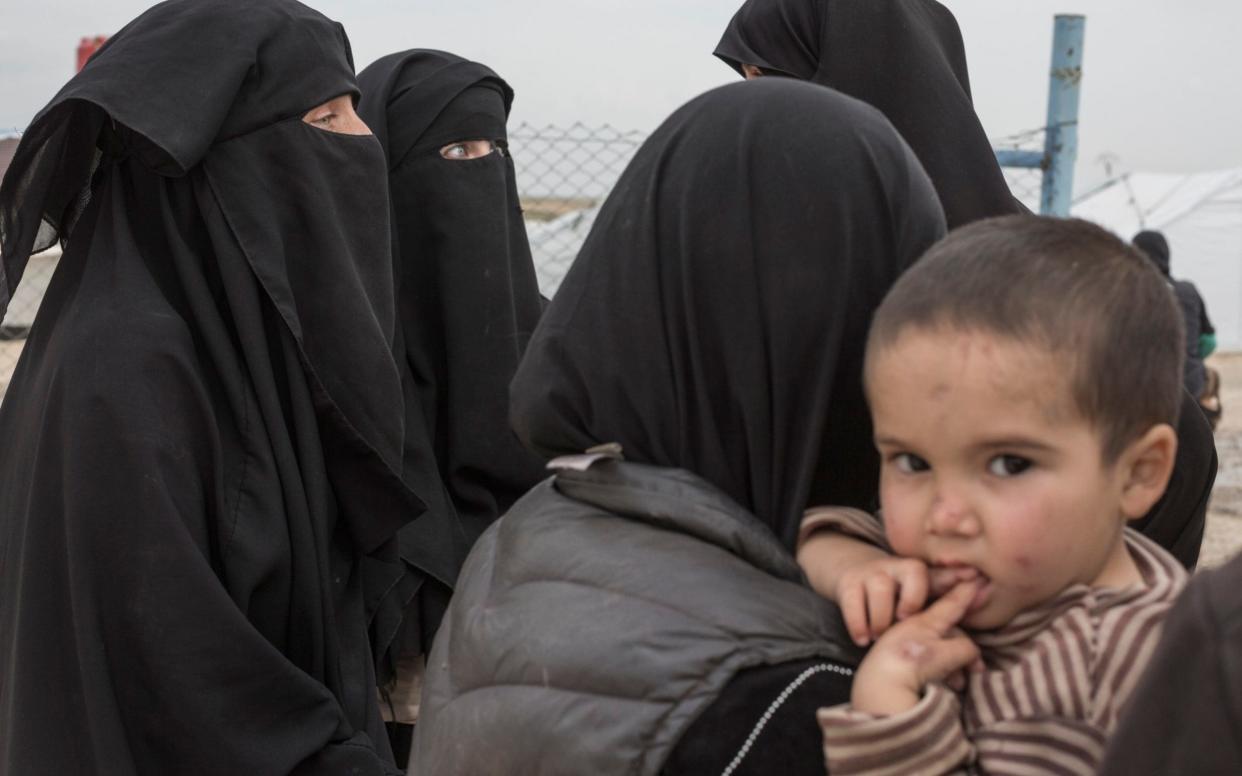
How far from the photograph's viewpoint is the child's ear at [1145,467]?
128 centimetres

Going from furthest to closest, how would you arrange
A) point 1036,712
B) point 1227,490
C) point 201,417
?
point 1227,490 < point 201,417 < point 1036,712

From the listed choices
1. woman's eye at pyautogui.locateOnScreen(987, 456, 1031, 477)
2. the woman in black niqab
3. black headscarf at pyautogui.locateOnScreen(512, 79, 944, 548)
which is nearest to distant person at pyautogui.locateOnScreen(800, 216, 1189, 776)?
woman's eye at pyautogui.locateOnScreen(987, 456, 1031, 477)

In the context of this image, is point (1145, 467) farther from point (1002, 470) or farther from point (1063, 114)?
point (1063, 114)

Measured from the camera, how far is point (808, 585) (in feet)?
4.61

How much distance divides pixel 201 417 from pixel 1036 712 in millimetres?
1627

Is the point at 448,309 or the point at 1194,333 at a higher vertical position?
the point at 448,309

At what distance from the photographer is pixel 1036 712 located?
1.17 metres

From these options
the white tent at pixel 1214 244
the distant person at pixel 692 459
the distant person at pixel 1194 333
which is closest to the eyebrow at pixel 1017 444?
the distant person at pixel 692 459

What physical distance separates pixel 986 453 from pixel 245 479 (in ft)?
5.16

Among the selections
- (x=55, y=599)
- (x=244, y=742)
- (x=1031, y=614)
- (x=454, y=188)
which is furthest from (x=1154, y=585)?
(x=454, y=188)

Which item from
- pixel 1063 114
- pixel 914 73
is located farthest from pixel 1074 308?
pixel 1063 114

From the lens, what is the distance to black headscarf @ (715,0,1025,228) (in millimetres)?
2502

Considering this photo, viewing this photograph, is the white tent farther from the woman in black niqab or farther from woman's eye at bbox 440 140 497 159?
the woman in black niqab

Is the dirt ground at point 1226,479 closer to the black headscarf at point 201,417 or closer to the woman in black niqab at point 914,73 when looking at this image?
the woman in black niqab at point 914,73
